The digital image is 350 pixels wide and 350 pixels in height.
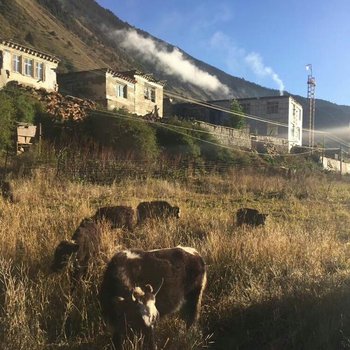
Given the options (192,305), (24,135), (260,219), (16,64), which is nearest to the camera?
(192,305)

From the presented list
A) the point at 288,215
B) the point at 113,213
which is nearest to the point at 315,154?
the point at 288,215

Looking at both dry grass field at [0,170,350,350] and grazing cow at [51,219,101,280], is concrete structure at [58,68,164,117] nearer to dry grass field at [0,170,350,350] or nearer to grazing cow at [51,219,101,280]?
dry grass field at [0,170,350,350]

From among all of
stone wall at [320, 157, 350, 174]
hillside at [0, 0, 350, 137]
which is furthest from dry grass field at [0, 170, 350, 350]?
hillside at [0, 0, 350, 137]

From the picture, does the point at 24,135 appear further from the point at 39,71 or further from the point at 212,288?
the point at 212,288

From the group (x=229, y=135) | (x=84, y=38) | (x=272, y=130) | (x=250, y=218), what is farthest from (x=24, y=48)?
(x=84, y=38)

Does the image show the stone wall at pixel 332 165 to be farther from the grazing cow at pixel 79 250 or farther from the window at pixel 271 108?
the grazing cow at pixel 79 250

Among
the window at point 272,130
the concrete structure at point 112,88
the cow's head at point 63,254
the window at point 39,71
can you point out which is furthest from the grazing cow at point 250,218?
the window at point 272,130

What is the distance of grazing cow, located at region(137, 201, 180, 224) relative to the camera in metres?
10.7

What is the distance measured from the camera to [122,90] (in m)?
46.3

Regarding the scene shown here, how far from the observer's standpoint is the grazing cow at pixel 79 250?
21.3 feet

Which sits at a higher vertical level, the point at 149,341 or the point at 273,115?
the point at 273,115

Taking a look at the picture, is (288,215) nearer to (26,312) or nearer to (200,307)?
(200,307)

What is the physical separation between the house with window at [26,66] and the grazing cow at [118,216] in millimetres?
28879

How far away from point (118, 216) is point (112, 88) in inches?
1403
